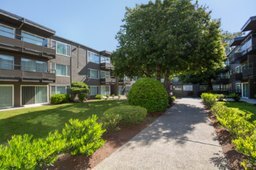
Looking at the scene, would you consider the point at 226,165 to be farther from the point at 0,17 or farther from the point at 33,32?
the point at 33,32

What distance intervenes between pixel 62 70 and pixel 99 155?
70.6 feet

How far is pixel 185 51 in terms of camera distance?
1590cm

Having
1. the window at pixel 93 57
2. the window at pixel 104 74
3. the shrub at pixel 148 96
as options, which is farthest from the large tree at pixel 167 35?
the window at pixel 104 74

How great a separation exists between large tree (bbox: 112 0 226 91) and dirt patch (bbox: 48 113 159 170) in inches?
385

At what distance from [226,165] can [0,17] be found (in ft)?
68.3

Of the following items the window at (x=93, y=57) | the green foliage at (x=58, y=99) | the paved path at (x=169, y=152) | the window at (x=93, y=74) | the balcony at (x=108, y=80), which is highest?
the window at (x=93, y=57)

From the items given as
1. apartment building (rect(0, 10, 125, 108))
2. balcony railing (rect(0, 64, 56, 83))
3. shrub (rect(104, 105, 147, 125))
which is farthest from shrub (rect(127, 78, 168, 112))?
apartment building (rect(0, 10, 125, 108))

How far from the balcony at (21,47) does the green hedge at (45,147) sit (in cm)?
1604

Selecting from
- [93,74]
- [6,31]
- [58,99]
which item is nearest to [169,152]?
[58,99]

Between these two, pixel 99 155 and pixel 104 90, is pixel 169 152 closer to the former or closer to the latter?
pixel 99 155

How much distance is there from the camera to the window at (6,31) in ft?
55.3

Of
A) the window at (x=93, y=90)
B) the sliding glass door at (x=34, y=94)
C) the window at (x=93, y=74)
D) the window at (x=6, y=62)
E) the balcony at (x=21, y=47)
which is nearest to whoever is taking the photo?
the balcony at (x=21, y=47)

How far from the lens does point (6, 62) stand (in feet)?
56.4

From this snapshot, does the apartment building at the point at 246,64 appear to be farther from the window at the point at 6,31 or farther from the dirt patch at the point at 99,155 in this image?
the window at the point at 6,31
